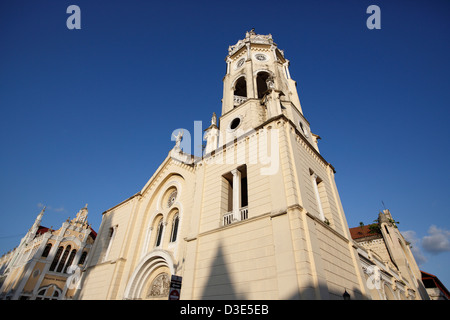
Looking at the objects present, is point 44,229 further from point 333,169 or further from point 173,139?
point 333,169

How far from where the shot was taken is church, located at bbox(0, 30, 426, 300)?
861 cm

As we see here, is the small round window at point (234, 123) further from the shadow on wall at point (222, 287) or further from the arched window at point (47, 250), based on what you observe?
→ the arched window at point (47, 250)

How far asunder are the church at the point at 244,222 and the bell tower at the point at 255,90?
0.09 metres

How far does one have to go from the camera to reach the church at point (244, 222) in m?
8.61

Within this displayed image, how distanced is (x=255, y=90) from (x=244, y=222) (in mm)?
10513

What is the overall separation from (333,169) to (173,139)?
12.3 m

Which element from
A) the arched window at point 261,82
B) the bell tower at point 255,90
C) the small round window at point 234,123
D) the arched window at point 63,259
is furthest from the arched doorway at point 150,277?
the arched window at point 63,259

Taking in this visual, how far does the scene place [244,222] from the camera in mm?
10039

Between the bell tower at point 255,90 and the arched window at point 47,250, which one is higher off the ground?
the bell tower at point 255,90

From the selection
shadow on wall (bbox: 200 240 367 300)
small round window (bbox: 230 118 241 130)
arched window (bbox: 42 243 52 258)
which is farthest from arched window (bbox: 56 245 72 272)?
small round window (bbox: 230 118 241 130)

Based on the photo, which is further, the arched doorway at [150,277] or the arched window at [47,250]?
the arched window at [47,250]

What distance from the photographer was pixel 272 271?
27.3 feet

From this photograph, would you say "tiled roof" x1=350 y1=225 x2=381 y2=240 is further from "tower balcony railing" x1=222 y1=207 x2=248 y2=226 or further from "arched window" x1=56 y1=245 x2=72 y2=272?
"arched window" x1=56 y1=245 x2=72 y2=272

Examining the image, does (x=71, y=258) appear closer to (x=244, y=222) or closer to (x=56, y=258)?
(x=56, y=258)
